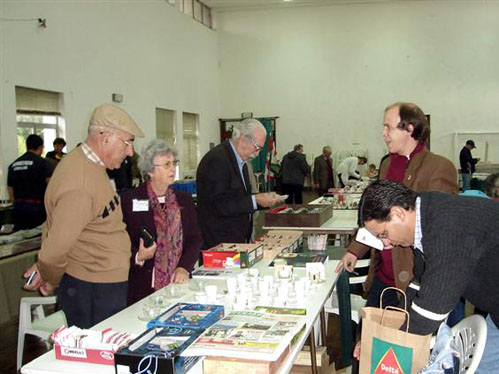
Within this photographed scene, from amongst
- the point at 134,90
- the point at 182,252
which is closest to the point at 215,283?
the point at 182,252

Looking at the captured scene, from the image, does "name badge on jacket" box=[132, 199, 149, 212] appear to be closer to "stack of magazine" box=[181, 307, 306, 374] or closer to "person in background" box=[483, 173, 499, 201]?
"stack of magazine" box=[181, 307, 306, 374]

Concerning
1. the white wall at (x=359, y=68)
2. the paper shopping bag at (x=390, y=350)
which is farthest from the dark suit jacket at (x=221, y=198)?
the white wall at (x=359, y=68)

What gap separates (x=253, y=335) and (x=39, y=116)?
22.0 feet

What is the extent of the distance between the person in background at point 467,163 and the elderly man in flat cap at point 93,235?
36.2 ft

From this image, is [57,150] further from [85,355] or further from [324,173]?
[324,173]

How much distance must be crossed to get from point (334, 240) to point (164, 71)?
7002 millimetres

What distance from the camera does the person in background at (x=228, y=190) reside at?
3.24 meters

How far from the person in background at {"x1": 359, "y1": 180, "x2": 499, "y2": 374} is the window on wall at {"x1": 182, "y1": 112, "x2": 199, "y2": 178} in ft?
34.4

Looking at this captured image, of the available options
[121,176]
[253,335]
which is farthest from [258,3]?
[253,335]

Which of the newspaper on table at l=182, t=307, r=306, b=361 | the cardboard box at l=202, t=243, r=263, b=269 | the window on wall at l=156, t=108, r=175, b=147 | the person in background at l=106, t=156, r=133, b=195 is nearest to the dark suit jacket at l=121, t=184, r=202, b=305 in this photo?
the cardboard box at l=202, t=243, r=263, b=269

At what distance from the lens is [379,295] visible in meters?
2.46

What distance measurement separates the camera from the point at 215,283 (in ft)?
8.15

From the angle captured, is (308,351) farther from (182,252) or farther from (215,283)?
(182,252)

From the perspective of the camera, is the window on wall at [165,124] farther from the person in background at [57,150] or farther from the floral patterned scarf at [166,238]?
the floral patterned scarf at [166,238]
